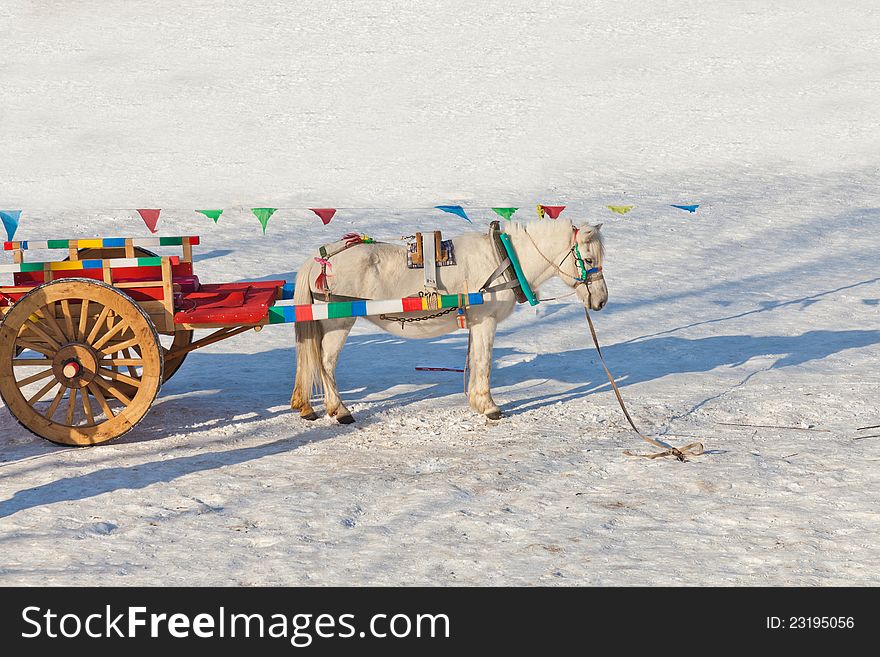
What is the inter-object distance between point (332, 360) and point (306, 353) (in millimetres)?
218

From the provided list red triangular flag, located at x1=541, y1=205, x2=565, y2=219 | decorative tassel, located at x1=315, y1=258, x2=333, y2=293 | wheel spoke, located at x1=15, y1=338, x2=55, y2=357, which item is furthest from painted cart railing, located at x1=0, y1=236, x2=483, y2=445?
red triangular flag, located at x1=541, y1=205, x2=565, y2=219

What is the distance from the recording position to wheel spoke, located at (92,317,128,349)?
787 cm

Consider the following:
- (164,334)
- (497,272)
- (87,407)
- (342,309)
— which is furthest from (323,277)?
(87,407)

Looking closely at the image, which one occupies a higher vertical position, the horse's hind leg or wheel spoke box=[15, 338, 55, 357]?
wheel spoke box=[15, 338, 55, 357]

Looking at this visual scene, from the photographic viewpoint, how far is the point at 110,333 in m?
7.89

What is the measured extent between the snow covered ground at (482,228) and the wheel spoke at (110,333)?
2.55ft

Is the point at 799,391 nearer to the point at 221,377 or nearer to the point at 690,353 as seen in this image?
the point at 690,353

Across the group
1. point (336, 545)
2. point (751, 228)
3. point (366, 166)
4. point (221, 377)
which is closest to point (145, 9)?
point (366, 166)

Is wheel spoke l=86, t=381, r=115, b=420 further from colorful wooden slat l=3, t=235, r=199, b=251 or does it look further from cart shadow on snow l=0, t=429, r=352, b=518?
colorful wooden slat l=3, t=235, r=199, b=251

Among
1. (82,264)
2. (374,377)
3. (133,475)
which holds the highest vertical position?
(82,264)

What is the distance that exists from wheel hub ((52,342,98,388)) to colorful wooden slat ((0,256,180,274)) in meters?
0.62

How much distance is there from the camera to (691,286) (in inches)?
556

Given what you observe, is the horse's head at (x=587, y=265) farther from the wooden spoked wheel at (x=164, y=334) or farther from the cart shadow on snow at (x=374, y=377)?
the wooden spoked wheel at (x=164, y=334)

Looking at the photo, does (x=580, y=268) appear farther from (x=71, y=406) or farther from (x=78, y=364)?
(x=71, y=406)
